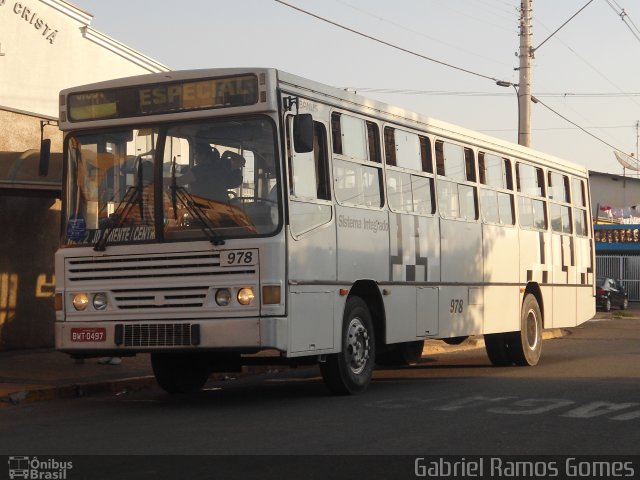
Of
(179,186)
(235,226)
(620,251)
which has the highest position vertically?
(620,251)

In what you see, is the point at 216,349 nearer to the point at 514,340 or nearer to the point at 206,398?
the point at 206,398

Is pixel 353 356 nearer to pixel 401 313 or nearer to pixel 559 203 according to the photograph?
pixel 401 313

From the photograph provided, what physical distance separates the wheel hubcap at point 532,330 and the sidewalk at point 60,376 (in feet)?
12.5

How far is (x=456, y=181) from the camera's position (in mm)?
15469

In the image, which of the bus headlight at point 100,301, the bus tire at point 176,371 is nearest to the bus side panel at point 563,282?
the bus tire at point 176,371

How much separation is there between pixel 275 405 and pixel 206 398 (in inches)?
54.4

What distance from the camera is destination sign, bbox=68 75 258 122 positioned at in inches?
448

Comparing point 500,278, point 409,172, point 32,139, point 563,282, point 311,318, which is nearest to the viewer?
point 311,318

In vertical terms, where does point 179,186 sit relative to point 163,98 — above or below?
below

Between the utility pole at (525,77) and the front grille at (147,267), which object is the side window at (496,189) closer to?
the front grille at (147,267)

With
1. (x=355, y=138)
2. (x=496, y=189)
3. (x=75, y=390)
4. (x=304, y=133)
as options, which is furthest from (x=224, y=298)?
(x=496, y=189)

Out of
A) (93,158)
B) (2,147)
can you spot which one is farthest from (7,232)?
(93,158)

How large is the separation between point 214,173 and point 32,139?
287 inches

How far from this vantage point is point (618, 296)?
4581 centimetres
